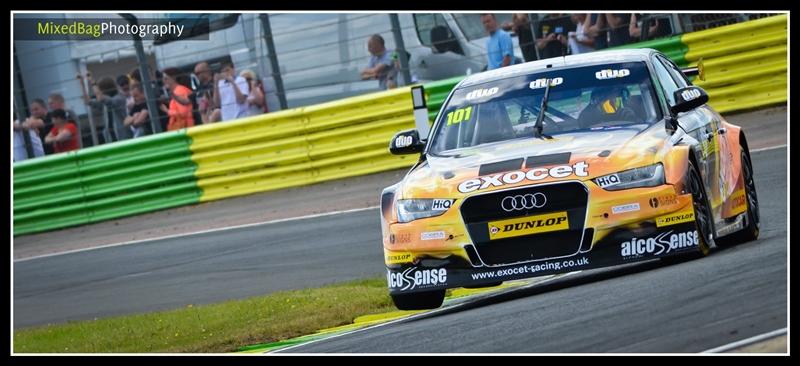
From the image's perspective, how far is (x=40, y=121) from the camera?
2152 centimetres

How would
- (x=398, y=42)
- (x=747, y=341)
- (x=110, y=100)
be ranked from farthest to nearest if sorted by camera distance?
(x=110, y=100) → (x=398, y=42) → (x=747, y=341)

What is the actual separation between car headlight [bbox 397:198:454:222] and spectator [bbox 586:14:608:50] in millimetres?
9362

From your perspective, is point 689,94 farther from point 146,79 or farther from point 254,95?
point 146,79

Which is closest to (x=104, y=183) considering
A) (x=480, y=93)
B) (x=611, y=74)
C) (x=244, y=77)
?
(x=244, y=77)

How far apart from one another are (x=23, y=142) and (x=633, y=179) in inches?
610

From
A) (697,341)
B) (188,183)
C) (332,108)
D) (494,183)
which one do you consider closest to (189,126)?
(188,183)

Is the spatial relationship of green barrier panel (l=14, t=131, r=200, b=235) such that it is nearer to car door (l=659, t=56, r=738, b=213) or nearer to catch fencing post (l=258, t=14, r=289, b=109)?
catch fencing post (l=258, t=14, r=289, b=109)

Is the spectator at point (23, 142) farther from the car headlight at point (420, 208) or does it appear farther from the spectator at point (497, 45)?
the car headlight at point (420, 208)

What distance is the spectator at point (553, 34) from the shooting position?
17172 mm

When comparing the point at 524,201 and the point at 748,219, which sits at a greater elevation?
the point at 524,201

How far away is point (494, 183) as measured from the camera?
821 centimetres

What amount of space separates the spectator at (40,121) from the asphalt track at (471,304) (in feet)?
13.9
